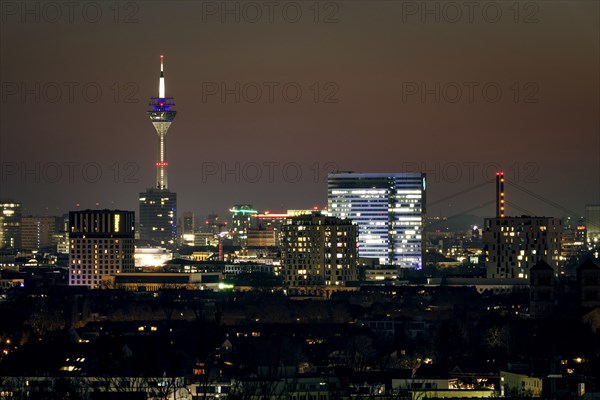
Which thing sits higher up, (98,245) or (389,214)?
(389,214)

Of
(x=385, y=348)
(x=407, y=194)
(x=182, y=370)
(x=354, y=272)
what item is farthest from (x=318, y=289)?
(x=182, y=370)

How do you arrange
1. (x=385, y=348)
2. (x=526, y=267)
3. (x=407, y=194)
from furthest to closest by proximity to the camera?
(x=407, y=194), (x=526, y=267), (x=385, y=348)

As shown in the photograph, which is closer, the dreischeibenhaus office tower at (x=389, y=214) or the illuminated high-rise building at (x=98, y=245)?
the illuminated high-rise building at (x=98, y=245)

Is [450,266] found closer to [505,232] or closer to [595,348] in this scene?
[505,232]

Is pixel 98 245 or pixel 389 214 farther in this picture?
pixel 389 214

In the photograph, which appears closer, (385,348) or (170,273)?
(385,348)
